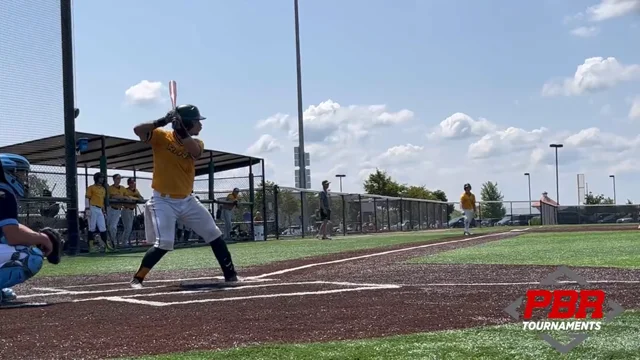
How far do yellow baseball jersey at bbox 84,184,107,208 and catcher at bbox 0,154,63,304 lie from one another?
36.9 feet

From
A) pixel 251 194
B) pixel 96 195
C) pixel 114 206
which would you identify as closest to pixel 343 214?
pixel 251 194

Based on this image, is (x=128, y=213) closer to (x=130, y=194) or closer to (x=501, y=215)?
(x=130, y=194)

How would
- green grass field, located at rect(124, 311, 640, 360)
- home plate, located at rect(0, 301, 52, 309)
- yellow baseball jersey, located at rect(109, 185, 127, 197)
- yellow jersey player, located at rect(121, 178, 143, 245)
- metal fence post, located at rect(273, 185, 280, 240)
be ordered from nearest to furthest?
green grass field, located at rect(124, 311, 640, 360) → home plate, located at rect(0, 301, 52, 309) → yellow baseball jersey, located at rect(109, 185, 127, 197) → yellow jersey player, located at rect(121, 178, 143, 245) → metal fence post, located at rect(273, 185, 280, 240)

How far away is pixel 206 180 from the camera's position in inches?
1091

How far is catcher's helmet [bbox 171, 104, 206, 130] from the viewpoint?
8428 millimetres

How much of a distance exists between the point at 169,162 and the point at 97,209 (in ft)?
34.3

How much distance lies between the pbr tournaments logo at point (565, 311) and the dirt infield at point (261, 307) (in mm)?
157

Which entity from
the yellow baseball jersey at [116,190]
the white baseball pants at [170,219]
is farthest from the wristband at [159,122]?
the yellow baseball jersey at [116,190]

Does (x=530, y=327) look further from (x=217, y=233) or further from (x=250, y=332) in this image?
(x=217, y=233)

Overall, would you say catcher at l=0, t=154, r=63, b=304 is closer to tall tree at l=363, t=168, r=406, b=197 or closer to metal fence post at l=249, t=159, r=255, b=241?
metal fence post at l=249, t=159, r=255, b=241

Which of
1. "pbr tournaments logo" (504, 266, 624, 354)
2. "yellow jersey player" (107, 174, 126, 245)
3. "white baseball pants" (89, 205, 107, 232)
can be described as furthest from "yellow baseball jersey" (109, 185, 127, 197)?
"pbr tournaments logo" (504, 266, 624, 354)

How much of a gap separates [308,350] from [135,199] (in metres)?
17.3

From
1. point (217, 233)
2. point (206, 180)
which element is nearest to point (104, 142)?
point (206, 180)

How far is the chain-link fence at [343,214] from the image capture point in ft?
99.8
